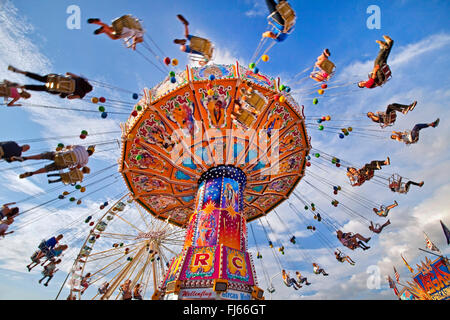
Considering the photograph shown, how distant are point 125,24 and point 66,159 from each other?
5.22 metres

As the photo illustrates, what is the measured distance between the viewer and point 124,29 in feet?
25.1

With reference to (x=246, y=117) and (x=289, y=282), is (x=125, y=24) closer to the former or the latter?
(x=246, y=117)

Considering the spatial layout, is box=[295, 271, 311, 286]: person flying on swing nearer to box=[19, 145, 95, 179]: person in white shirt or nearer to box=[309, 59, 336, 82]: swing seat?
box=[309, 59, 336, 82]: swing seat

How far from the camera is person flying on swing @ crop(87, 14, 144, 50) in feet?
23.5

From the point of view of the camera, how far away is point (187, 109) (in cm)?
1163

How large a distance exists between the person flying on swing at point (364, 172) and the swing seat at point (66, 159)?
1354 cm

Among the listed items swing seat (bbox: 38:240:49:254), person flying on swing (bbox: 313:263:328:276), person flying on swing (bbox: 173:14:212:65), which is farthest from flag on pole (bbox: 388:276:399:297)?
swing seat (bbox: 38:240:49:254)

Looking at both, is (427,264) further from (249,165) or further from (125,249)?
(125,249)

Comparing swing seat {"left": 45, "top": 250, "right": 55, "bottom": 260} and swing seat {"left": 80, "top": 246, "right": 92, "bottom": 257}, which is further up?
swing seat {"left": 80, "top": 246, "right": 92, "bottom": 257}

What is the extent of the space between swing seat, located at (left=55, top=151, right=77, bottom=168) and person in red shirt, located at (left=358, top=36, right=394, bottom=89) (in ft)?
38.8

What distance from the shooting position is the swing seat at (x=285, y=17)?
25.0 feet

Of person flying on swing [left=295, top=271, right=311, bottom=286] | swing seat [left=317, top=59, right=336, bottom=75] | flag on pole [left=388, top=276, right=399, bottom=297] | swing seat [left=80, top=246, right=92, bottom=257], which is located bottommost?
person flying on swing [left=295, top=271, right=311, bottom=286]

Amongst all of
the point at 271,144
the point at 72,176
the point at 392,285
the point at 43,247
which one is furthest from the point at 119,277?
the point at 392,285
